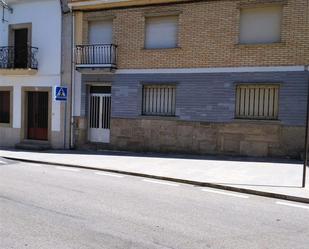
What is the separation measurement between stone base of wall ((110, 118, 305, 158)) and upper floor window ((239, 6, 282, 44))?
286cm

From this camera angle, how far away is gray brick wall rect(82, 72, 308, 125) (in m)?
12.8

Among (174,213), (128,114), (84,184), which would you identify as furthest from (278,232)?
(128,114)

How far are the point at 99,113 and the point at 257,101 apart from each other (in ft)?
21.8

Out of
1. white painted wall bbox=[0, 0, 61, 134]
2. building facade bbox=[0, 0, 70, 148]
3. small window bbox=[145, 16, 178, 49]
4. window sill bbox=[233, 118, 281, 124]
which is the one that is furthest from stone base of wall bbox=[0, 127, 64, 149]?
window sill bbox=[233, 118, 281, 124]

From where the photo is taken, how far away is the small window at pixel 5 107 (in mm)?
18531

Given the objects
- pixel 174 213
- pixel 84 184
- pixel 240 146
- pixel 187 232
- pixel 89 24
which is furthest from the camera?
pixel 89 24

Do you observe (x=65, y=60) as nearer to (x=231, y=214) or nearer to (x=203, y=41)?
(x=203, y=41)

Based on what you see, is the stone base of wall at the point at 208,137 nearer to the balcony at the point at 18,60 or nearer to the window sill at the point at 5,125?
the balcony at the point at 18,60

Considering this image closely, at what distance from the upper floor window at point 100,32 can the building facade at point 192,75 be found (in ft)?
0.13

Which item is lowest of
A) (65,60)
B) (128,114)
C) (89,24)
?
(128,114)

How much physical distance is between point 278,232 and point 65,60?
13148mm

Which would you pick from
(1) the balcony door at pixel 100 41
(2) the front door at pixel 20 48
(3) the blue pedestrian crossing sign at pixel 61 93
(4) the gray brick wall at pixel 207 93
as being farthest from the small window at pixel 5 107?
(1) the balcony door at pixel 100 41

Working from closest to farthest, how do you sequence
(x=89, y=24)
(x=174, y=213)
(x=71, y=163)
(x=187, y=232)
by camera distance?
(x=187, y=232) < (x=174, y=213) < (x=71, y=163) < (x=89, y=24)

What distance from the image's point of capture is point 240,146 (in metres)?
13.6
